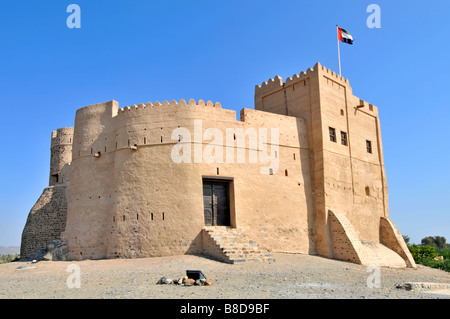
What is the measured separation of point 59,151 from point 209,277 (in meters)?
18.3

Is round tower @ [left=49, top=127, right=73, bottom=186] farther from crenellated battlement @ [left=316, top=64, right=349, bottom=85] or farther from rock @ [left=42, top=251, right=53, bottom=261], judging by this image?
crenellated battlement @ [left=316, top=64, right=349, bottom=85]

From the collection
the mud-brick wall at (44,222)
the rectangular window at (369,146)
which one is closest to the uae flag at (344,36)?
the rectangular window at (369,146)

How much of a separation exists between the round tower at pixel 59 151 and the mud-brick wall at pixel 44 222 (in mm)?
2410

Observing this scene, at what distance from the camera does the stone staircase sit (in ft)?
46.0

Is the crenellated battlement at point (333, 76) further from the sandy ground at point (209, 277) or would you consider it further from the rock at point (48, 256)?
the rock at point (48, 256)

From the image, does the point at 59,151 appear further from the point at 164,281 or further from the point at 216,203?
the point at 164,281

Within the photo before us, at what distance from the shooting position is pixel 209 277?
11086 millimetres

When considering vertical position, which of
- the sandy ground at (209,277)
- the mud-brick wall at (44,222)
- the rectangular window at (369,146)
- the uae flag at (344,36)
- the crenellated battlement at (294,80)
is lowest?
the sandy ground at (209,277)

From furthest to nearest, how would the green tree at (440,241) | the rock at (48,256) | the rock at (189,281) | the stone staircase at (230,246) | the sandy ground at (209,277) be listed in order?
the green tree at (440,241), the rock at (48,256), the stone staircase at (230,246), the rock at (189,281), the sandy ground at (209,277)

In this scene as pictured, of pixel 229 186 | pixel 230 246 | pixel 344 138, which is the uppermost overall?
pixel 344 138

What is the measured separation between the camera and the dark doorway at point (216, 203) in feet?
54.0

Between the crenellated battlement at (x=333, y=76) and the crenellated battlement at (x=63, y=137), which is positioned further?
the crenellated battlement at (x=63, y=137)

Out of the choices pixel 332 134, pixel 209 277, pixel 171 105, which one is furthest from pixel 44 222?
pixel 332 134

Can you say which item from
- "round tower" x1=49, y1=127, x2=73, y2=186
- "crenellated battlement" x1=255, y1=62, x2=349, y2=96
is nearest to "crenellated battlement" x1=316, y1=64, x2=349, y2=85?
"crenellated battlement" x1=255, y1=62, x2=349, y2=96
